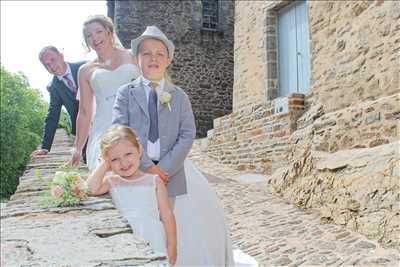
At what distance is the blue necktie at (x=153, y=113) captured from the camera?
2258 millimetres

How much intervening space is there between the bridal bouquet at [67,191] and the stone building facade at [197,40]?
1287 cm

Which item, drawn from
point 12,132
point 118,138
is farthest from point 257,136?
point 12,132

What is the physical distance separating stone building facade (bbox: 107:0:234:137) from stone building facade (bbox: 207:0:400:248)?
6669 mm

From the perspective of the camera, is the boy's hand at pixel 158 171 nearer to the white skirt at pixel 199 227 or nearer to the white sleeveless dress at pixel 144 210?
the white sleeveless dress at pixel 144 210

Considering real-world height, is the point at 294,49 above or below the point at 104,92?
above

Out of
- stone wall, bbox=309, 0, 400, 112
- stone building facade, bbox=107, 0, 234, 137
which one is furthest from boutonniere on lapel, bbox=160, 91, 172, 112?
stone building facade, bbox=107, 0, 234, 137

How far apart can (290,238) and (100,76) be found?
266 cm

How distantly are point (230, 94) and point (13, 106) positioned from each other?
11644 millimetres

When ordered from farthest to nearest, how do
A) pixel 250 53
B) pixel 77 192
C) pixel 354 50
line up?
pixel 250 53 < pixel 354 50 < pixel 77 192

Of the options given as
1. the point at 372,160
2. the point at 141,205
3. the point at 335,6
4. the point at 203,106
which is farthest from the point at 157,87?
the point at 203,106

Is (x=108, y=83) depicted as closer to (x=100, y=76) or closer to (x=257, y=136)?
(x=100, y=76)

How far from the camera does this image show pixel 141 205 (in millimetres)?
2150

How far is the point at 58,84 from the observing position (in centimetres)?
388

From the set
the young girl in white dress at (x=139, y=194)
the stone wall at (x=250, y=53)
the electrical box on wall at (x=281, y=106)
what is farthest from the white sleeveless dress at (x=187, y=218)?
the stone wall at (x=250, y=53)
